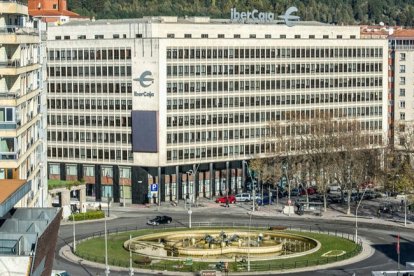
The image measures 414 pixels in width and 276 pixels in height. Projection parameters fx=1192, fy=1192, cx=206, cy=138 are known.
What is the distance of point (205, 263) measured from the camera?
136750 millimetres

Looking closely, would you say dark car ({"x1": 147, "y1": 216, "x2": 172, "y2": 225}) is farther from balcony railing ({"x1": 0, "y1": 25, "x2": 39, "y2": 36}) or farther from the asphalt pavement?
balcony railing ({"x1": 0, "y1": 25, "x2": 39, "y2": 36})

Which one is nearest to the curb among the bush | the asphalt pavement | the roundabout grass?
the asphalt pavement

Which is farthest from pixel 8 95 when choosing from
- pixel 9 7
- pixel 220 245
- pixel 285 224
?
pixel 285 224

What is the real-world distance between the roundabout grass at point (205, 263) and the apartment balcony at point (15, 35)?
1751 inches

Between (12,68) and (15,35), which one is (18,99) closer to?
(12,68)

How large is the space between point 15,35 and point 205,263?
53.3m

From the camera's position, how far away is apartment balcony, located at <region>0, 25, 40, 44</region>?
3531 inches

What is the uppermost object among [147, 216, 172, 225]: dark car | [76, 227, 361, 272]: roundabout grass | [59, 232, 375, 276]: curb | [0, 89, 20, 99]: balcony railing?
[0, 89, 20, 99]: balcony railing

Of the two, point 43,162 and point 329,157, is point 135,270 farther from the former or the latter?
point 329,157

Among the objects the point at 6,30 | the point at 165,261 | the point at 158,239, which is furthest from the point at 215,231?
the point at 6,30

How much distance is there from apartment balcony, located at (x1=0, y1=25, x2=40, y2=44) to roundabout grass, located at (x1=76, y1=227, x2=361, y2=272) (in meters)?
44.5

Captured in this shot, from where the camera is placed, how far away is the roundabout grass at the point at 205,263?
135625mm

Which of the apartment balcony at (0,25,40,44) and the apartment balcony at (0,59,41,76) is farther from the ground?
the apartment balcony at (0,25,40,44)

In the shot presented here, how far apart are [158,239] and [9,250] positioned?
298ft
